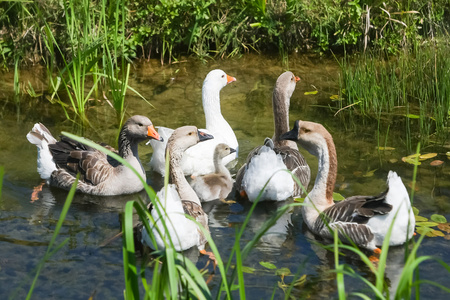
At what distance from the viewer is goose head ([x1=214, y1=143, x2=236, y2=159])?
7.61m

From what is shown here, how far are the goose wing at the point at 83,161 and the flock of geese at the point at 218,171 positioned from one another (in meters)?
0.01

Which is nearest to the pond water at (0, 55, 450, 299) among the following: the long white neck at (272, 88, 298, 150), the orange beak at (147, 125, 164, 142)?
the long white neck at (272, 88, 298, 150)

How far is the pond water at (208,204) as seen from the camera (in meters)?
5.62

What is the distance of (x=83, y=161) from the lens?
7.61m

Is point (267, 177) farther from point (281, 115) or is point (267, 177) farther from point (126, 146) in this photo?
point (126, 146)

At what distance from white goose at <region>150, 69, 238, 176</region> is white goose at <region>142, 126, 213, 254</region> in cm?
67

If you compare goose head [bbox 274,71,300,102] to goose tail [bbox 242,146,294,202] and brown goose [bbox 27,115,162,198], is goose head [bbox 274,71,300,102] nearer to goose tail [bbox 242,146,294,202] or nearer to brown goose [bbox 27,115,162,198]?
goose tail [bbox 242,146,294,202]

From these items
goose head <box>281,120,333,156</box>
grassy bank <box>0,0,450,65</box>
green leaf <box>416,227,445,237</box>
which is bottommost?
green leaf <box>416,227,445,237</box>

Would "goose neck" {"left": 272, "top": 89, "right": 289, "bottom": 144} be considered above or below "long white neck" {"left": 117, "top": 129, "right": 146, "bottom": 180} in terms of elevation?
above

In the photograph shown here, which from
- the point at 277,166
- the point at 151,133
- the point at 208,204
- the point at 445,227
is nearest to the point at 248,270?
the point at 277,166

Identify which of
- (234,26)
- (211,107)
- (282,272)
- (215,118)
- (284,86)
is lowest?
(282,272)

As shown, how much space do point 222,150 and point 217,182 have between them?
0.44m

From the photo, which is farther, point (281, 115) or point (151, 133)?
point (281, 115)

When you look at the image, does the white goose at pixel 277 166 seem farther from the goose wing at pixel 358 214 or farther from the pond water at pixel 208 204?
the goose wing at pixel 358 214
